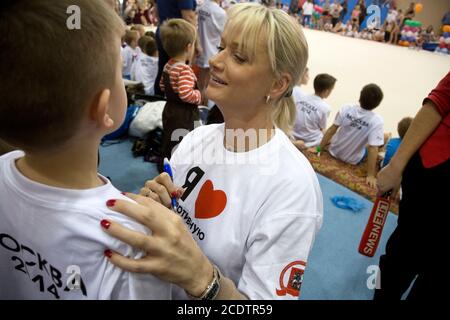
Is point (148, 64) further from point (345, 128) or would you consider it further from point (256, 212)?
point (256, 212)

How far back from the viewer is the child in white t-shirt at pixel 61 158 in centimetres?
46

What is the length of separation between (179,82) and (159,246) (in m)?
1.94

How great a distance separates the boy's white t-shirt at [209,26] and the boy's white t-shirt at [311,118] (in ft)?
3.91

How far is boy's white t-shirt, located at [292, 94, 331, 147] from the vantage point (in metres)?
3.57

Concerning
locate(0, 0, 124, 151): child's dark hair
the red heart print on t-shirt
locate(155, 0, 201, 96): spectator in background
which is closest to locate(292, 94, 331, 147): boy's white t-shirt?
locate(155, 0, 201, 96): spectator in background

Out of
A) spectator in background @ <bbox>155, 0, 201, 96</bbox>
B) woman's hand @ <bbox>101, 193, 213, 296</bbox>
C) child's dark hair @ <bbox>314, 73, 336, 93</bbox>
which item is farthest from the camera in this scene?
child's dark hair @ <bbox>314, 73, 336, 93</bbox>

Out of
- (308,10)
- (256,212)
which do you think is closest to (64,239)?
(256,212)

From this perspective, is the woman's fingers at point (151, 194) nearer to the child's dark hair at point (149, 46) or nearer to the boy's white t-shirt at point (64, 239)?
the boy's white t-shirt at point (64, 239)

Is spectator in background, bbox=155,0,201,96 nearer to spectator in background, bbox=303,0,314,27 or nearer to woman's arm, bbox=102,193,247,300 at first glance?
woman's arm, bbox=102,193,247,300

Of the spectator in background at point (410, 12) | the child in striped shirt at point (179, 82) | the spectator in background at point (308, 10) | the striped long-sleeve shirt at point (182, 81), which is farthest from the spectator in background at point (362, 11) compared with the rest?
the striped long-sleeve shirt at point (182, 81)

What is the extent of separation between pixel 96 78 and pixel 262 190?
0.54m

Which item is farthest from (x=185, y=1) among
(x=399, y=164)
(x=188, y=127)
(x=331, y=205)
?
(x=399, y=164)

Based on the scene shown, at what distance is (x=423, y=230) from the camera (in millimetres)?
1225

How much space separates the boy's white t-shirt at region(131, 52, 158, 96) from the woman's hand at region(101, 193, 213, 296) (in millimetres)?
3792
